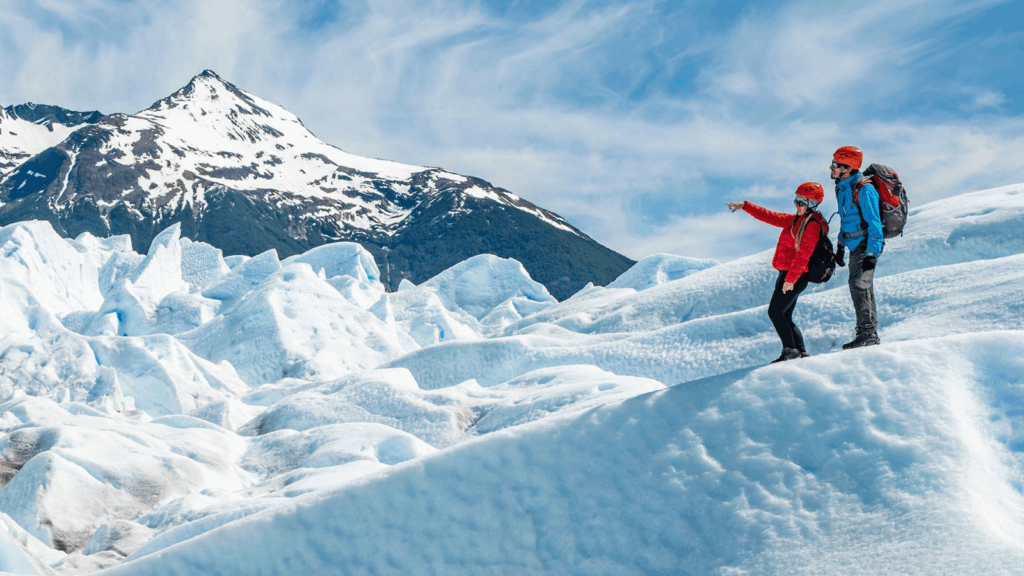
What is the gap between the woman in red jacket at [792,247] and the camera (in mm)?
4887

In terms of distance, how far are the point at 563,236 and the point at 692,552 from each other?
336 ft

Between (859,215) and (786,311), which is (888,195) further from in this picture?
(786,311)

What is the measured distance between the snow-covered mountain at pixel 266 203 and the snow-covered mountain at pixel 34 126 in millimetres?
32885

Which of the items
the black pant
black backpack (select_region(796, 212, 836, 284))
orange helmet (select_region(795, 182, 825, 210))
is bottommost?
the black pant

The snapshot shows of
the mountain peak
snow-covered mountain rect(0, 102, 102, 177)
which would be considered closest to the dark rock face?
snow-covered mountain rect(0, 102, 102, 177)

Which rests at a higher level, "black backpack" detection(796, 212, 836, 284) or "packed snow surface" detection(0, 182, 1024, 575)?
"black backpack" detection(796, 212, 836, 284)

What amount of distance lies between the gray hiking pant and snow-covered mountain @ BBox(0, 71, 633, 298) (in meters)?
81.7

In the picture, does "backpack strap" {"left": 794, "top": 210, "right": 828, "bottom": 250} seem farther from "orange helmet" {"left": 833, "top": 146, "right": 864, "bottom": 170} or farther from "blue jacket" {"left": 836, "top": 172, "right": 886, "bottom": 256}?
"orange helmet" {"left": 833, "top": 146, "right": 864, "bottom": 170}

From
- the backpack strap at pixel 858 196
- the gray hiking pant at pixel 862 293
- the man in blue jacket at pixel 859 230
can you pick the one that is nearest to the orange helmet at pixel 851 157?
the man in blue jacket at pixel 859 230

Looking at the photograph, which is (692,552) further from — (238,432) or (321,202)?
(321,202)

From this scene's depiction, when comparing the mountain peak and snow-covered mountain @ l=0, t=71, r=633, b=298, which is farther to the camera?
the mountain peak

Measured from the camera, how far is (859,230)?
16.4 ft

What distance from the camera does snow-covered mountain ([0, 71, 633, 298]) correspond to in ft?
309

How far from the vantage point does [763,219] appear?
5.22m
